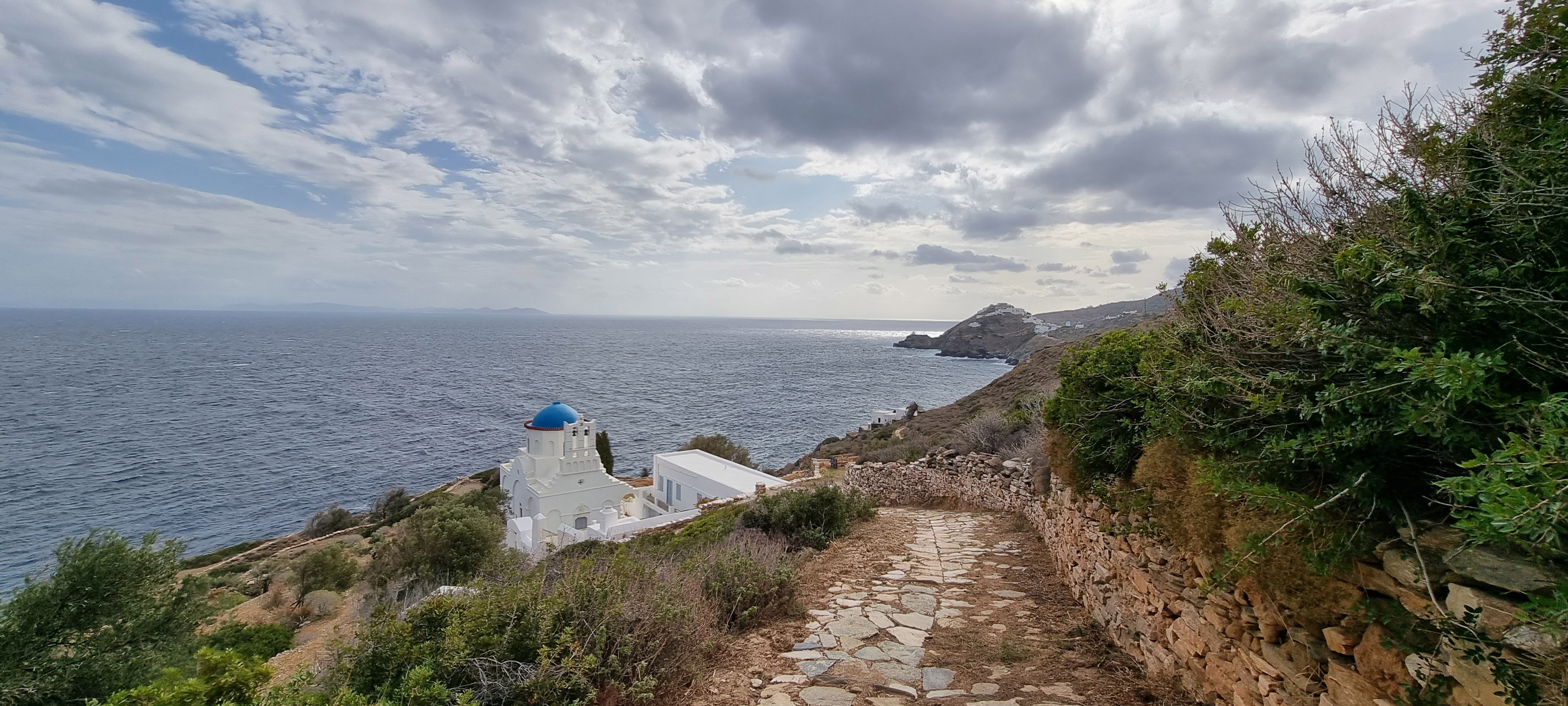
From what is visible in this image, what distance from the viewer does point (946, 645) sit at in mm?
4320

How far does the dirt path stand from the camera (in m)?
3.57

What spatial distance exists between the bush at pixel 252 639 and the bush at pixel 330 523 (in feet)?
50.5

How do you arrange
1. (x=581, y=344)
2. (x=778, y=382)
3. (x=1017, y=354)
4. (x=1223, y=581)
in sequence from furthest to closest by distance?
(x=581, y=344), (x=1017, y=354), (x=778, y=382), (x=1223, y=581)

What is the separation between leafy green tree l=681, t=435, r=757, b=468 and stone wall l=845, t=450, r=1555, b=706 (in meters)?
27.0

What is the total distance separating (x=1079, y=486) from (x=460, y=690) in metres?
4.36

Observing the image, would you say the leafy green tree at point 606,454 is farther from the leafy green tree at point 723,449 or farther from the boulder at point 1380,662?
the boulder at point 1380,662

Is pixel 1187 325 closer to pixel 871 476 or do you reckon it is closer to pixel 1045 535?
pixel 1045 535

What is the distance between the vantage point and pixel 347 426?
44062 millimetres

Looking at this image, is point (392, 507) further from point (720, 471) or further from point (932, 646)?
point (932, 646)

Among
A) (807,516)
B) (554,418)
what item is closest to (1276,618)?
(807,516)

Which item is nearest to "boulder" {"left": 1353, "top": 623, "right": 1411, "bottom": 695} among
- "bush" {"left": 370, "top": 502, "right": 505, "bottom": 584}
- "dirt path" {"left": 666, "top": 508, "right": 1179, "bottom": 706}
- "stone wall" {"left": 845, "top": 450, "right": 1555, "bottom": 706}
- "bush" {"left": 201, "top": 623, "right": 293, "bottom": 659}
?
"stone wall" {"left": 845, "top": 450, "right": 1555, "bottom": 706}

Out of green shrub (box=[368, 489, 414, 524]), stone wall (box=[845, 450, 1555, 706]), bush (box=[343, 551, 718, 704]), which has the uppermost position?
stone wall (box=[845, 450, 1555, 706])

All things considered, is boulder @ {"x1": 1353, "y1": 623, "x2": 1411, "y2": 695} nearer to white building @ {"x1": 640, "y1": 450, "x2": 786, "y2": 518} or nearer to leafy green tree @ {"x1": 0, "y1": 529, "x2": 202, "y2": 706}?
leafy green tree @ {"x1": 0, "y1": 529, "x2": 202, "y2": 706}

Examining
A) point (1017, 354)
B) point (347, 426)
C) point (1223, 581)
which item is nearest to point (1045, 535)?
point (1223, 581)
